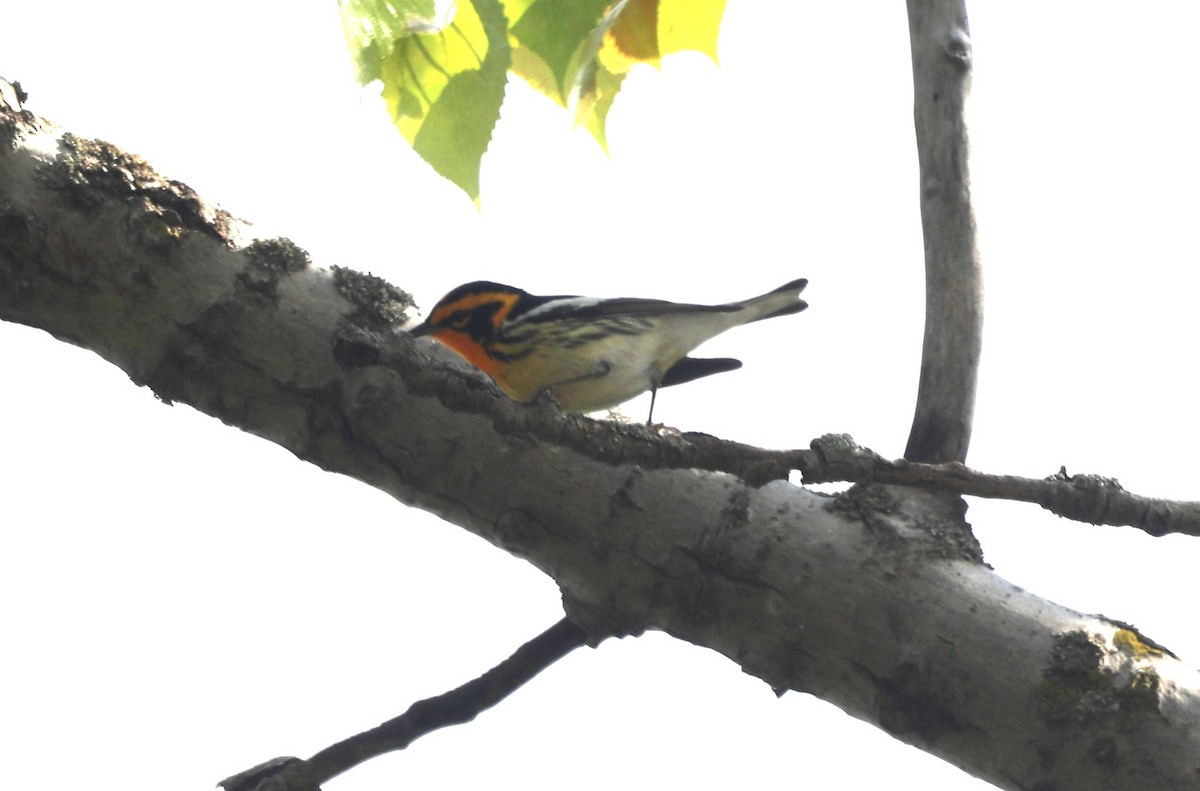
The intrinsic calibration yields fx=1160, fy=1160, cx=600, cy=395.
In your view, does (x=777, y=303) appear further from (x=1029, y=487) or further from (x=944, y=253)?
(x=1029, y=487)

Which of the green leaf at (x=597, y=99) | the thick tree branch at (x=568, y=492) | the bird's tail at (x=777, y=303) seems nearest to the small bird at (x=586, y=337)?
the bird's tail at (x=777, y=303)

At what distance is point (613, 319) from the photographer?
444 centimetres

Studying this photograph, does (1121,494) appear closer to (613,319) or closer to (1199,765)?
(1199,765)

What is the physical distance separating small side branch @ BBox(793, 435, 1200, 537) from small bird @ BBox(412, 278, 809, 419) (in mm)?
1879

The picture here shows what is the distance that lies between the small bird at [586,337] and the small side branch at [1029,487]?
188 centimetres

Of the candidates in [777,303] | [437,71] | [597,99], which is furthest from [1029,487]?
[777,303]

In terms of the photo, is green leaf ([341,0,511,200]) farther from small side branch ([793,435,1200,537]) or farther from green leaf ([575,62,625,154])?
small side branch ([793,435,1200,537])

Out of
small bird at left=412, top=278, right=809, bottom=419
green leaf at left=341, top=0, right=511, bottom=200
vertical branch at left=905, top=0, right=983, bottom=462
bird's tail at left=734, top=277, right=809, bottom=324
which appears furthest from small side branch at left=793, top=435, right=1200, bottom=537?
bird's tail at left=734, top=277, right=809, bottom=324

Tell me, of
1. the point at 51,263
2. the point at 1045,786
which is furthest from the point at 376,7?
the point at 1045,786

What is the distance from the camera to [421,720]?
2447mm

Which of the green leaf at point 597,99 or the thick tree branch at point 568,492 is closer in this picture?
the thick tree branch at point 568,492

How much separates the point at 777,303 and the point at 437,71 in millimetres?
2632

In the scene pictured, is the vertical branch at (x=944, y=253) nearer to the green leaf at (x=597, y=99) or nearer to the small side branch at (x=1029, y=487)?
the small side branch at (x=1029, y=487)

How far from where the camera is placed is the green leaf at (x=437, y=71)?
2.36 meters
